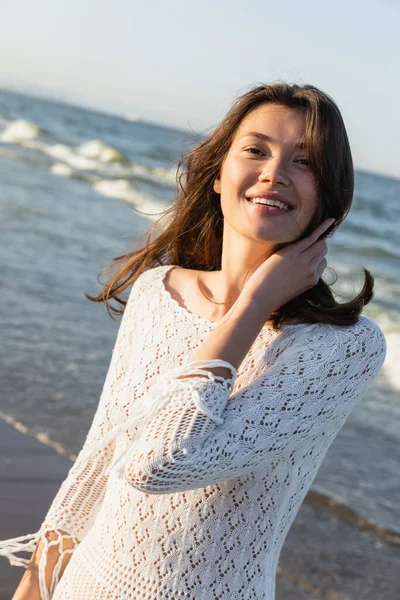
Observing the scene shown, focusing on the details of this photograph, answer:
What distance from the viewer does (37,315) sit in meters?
7.83

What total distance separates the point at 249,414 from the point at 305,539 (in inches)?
131

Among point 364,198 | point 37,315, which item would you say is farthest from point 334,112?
point 364,198

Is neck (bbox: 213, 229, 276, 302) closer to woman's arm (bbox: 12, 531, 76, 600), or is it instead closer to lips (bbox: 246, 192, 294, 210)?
lips (bbox: 246, 192, 294, 210)

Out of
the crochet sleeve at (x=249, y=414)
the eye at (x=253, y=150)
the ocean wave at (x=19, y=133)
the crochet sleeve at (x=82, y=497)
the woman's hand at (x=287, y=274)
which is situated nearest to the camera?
the crochet sleeve at (x=249, y=414)

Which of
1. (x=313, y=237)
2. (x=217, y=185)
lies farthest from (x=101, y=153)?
(x=313, y=237)

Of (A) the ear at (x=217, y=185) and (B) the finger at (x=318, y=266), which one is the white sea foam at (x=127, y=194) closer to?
(A) the ear at (x=217, y=185)

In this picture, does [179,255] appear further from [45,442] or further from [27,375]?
[27,375]

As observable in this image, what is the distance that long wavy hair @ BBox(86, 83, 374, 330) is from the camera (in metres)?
2.10

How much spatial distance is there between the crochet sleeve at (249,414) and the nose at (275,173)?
0.40 m

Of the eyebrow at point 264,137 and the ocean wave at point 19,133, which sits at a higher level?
the eyebrow at point 264,137

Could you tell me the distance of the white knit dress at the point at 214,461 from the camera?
6.00 ft

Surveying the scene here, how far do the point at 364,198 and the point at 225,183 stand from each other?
3484cm

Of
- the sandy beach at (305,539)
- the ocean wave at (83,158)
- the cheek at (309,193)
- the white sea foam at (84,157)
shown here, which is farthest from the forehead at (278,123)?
the white sea foam at (84,157)

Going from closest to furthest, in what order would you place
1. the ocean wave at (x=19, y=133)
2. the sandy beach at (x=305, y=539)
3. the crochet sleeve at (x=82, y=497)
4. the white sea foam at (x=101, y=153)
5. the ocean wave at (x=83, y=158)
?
the crochet sleeve at (x=82, y=497) → the sandy beach at (x=305, y=539) → the ocean wave at (x=83, y=158) → the ocean wave at (x=19, y=133) → the white sea foam at (x=101, y=153)
